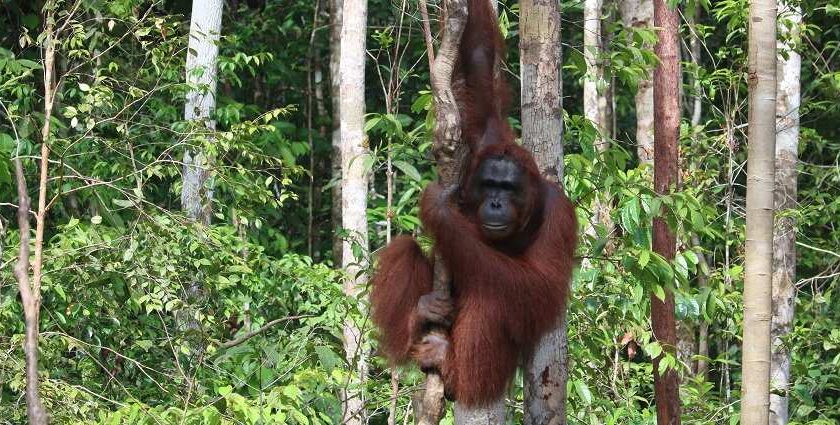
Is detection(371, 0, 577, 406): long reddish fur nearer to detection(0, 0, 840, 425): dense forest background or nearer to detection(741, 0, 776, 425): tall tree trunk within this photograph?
detection(0, 0, 840, 425): dense forest background

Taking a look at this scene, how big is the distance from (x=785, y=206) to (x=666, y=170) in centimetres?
185

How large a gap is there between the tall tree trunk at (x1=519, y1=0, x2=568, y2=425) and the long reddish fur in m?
0.08

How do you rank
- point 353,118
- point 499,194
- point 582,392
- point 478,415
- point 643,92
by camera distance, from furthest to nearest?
1. point 643,92
2. point 353,118
3. point 582,392
4. point 499,194
5. point 478,415

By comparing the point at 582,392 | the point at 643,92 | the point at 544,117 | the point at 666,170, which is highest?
the point at 643,92

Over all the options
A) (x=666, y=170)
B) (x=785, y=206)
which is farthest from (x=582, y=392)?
(x=785, y=206)

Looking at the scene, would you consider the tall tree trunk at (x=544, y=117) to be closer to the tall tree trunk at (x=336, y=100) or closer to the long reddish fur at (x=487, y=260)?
the long reddish fur at (x=487, y=260)

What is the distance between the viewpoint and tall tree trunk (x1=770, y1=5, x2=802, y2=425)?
660 cm

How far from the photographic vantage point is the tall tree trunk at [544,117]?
12.6ft

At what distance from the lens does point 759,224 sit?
12.4 ft

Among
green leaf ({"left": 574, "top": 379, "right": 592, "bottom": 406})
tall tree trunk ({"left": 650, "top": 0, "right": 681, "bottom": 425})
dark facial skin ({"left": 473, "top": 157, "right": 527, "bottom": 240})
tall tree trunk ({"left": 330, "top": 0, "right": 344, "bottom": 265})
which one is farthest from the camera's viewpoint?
tall tree trunk ({"left": 330, "top": 0, "right": 344, "bottom": 265})

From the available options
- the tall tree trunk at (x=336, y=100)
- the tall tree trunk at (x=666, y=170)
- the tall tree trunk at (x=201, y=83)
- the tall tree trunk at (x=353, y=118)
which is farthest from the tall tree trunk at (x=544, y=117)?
the tall tree trunk at (x=336, y=100)

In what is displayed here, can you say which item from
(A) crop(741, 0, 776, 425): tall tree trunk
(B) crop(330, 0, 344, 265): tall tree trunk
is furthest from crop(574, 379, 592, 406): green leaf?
(B) crop(330, 0, 344, 265): tall tree trunk

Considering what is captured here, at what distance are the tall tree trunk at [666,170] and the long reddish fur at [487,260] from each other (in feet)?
3.92

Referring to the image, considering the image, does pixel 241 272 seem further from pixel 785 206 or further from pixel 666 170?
pixel 785 206
